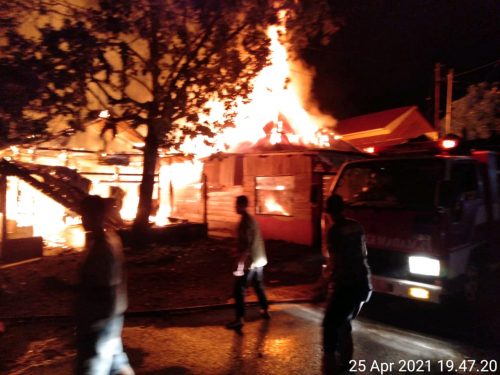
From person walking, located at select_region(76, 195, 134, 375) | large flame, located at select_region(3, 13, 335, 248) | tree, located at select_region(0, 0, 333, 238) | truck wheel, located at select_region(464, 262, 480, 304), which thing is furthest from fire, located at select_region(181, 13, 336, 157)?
person walking, located at select_region(76, 195, 134, 375)

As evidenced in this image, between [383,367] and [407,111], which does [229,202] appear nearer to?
[383,367]

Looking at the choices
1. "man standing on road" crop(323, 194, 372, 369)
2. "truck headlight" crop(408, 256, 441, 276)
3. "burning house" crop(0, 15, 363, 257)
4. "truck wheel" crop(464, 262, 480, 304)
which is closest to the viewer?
"man standing on road" crop(323, 194, 372, 369)

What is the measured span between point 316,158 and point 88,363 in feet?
33.6

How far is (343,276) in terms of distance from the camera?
4480mm

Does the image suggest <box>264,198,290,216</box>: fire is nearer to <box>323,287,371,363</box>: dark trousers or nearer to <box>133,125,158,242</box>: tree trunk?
<box>133,125,158,242</box>: tree trunk

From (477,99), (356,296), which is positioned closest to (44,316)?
(356,296)

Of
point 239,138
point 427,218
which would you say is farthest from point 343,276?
point 239,138

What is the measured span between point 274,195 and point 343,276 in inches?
379

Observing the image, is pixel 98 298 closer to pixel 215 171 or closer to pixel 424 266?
pixel 424 266

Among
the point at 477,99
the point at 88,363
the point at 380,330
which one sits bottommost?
the point at 380,330

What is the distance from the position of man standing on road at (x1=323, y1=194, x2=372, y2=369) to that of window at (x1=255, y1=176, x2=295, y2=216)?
8852 millimetres

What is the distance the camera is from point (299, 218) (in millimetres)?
13180

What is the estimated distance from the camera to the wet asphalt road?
5020mm

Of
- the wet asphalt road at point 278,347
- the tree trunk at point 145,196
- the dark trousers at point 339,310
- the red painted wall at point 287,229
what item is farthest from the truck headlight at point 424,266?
the tree trunk at point 145,196
